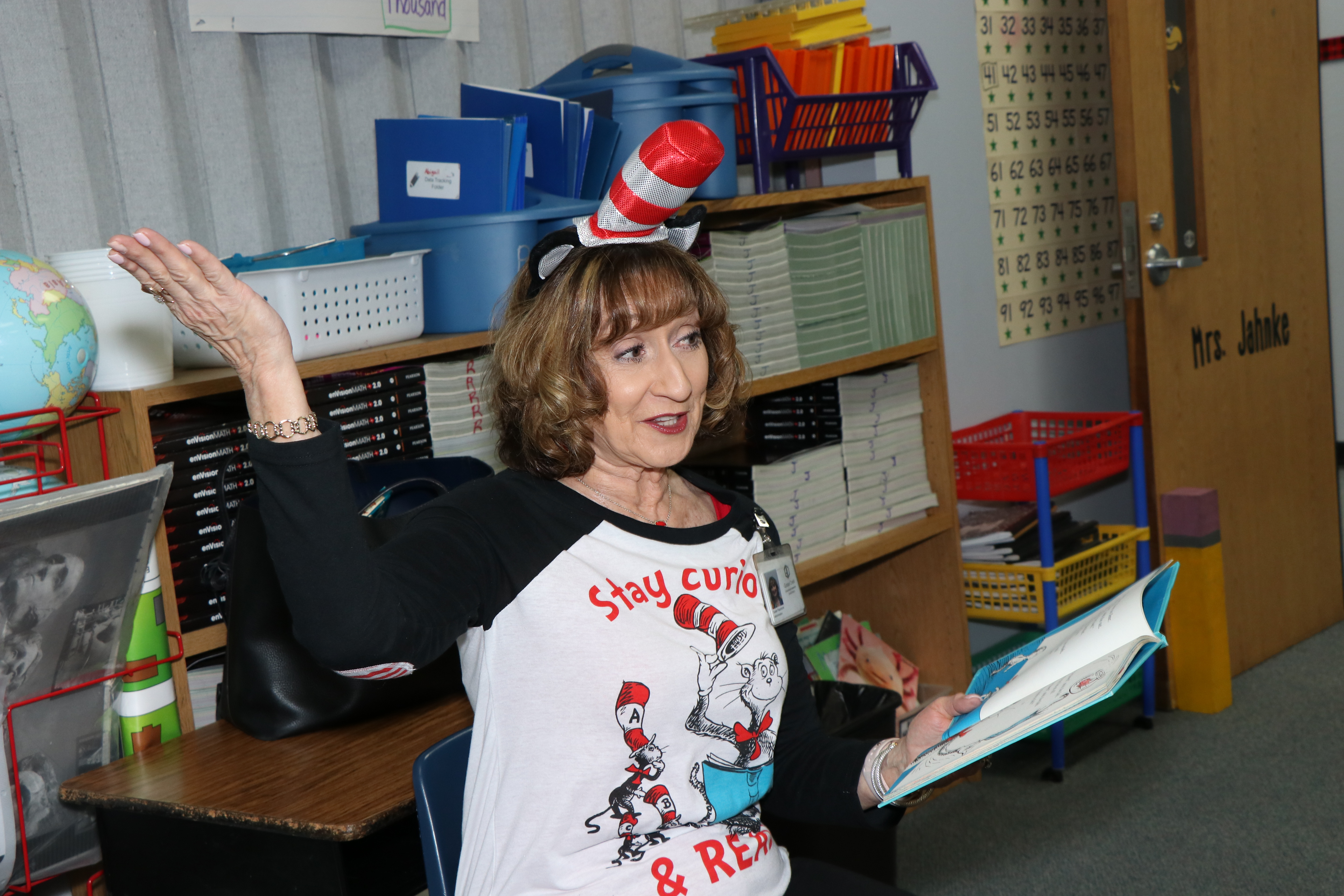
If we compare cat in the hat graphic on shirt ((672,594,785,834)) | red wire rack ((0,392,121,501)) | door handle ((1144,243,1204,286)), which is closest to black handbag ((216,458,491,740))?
red wire rack ((0,392,121,501))

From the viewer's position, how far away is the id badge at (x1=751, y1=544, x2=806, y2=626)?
1451 millimetres

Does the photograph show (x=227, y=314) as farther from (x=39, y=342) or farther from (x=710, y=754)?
(x=710, y=754)

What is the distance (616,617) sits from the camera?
122cm

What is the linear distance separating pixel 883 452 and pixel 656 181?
1414mm

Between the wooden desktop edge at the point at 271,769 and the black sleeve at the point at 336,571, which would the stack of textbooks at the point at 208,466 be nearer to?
the wooden desktop edge at the point at 271,769

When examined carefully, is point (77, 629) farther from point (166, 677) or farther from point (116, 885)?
point (116, 885)

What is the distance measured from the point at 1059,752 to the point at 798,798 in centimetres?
159

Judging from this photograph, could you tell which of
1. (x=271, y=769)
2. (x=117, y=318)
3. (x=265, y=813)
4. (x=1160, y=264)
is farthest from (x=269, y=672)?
(x=1160, y=264)

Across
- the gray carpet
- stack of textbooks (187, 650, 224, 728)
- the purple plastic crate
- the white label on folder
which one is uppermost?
the purple plastic crate

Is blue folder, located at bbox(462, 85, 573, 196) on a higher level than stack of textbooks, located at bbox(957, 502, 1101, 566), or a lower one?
higher

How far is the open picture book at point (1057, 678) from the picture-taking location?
96cm

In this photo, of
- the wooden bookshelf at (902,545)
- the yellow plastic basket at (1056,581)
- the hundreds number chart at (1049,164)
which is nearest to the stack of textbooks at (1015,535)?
the yellow plastic basket at (1056,581)

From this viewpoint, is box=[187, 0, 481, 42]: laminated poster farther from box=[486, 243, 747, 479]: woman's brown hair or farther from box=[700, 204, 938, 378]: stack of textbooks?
box=[486, 243, 747, 479]: woman's brown hair

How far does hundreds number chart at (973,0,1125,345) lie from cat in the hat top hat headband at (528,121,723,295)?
217 cm
